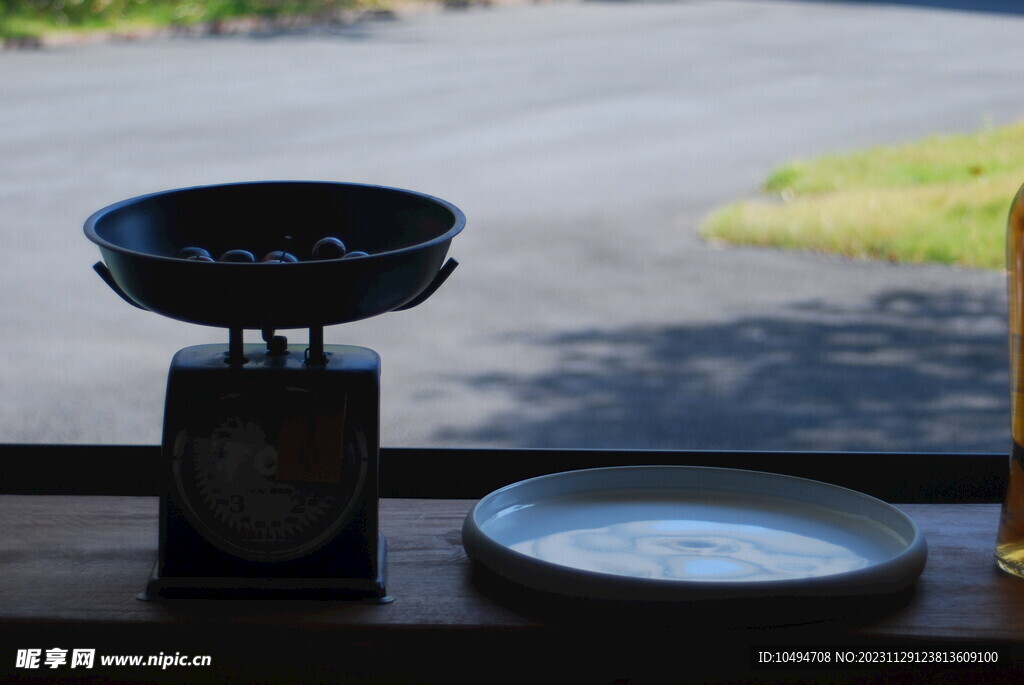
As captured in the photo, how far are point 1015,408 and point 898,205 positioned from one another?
2.38m

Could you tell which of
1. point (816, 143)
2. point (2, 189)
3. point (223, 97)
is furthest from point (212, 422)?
point (816, 143)

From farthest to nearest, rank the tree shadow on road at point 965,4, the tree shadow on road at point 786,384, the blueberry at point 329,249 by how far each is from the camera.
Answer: the tree shadow on road at point 965,4, the tree shadow on road at point 786,384, the blueberry at point 329,249

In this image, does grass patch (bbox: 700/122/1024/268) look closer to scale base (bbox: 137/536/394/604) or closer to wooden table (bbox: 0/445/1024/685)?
wooden table (bbox: 0/445/1024/685)

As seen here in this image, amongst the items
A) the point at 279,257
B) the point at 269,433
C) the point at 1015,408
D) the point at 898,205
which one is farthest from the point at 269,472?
the point at 898,205

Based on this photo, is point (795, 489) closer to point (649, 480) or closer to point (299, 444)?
point (649, 480)

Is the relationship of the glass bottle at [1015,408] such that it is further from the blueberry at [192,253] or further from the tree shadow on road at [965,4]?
the tree shadow on road at [965,4]

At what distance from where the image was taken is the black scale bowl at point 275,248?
714 mm

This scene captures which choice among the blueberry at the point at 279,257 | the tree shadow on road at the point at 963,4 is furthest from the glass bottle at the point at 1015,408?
the tree shadow on road at the point at 963,4

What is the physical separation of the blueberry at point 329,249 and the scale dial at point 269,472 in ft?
0.32

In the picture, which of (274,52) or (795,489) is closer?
(795,489)

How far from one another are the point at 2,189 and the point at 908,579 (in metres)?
2.77

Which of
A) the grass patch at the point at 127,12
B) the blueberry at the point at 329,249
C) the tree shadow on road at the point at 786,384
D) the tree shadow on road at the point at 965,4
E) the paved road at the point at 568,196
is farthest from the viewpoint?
the grass patch at the point at 127,12

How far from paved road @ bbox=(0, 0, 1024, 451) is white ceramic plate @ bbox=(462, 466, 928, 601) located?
1165 millimetres

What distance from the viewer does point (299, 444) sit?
79 cm
